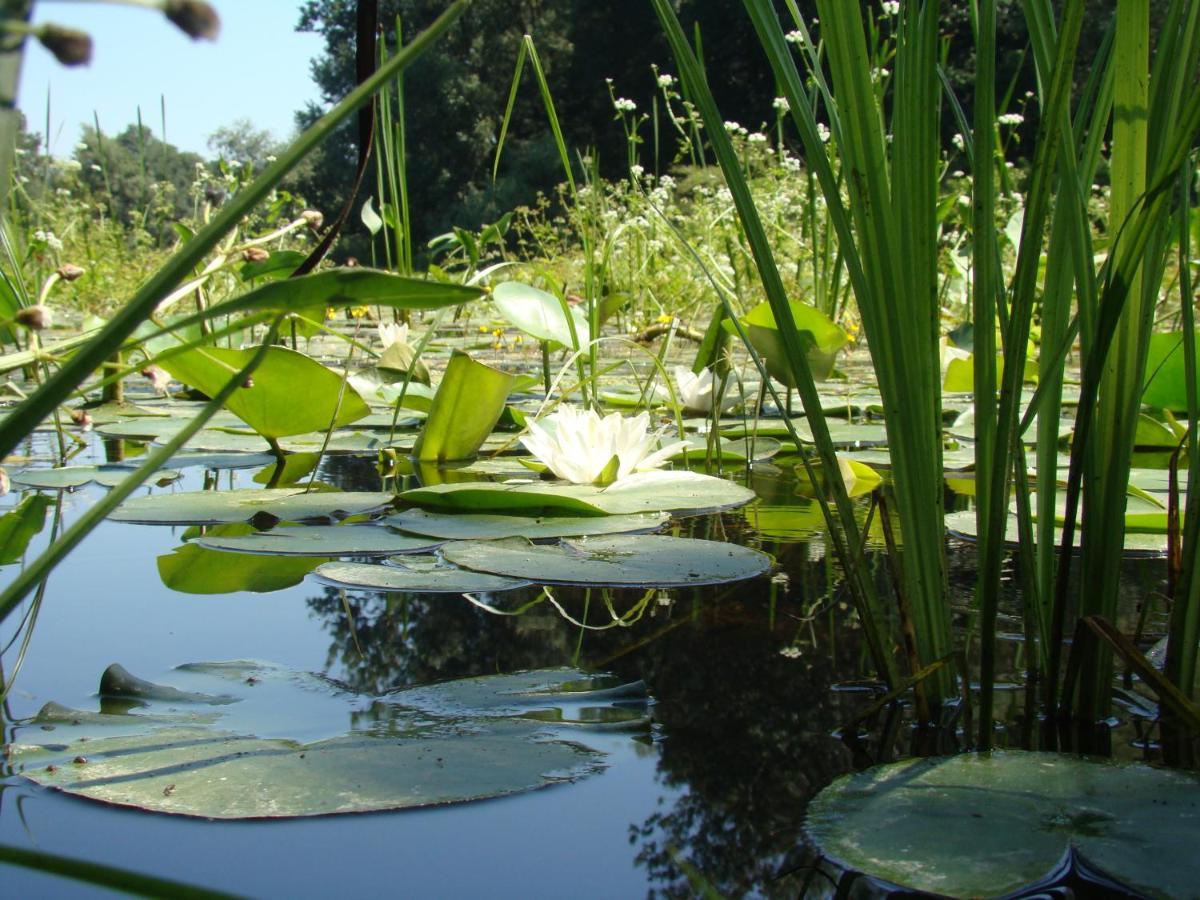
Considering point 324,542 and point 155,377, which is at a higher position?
point 155,377

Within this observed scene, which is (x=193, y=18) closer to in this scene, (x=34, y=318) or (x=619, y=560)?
(x=34, y=318)

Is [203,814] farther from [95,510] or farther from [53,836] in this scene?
[95,510]

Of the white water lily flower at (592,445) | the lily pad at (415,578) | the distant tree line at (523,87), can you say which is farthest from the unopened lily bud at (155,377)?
the distant tree line at (523,87)

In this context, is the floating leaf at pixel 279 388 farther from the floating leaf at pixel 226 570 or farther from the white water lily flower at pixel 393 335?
the white water lily flower at pixel 393 335

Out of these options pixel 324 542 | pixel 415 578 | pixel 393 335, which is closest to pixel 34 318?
pixel 415 578

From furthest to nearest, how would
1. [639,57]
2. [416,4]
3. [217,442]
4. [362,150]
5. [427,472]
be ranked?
[639,57]
[416,4]
[217,442]
[427,472]
[362,150]

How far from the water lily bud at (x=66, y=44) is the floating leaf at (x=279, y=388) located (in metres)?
1.06

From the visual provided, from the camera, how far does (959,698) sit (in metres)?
0.70

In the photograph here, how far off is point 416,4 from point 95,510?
1631 centimetres

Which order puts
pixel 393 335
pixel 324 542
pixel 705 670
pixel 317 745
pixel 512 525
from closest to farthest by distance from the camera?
pixel 317 745 → pixel 705 670 → pixel 324 542 → pixel 512 525 → pixel 393 335

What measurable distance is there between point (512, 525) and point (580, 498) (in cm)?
10

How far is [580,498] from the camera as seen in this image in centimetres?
125

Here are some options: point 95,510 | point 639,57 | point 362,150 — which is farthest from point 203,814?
point 639,57

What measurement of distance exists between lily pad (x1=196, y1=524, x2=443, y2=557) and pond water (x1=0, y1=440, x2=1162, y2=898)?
0.23 feet
